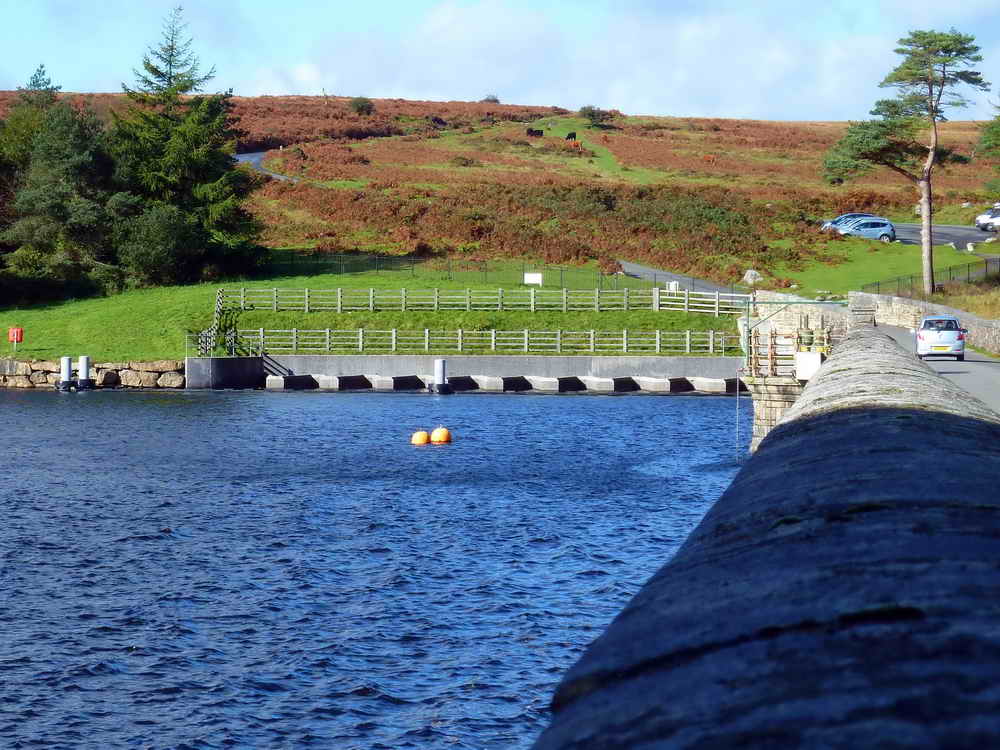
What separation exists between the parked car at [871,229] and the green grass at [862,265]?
81 centimetres

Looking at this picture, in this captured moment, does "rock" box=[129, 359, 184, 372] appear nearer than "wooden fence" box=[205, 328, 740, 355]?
Yes

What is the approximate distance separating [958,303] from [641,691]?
60901 millimetres

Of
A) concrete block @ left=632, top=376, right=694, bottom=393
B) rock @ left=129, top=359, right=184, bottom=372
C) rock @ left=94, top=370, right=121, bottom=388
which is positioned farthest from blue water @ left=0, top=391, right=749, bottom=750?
rock @ left=94, top=370, right=121, bottom=388

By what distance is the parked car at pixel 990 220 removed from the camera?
86812 mm

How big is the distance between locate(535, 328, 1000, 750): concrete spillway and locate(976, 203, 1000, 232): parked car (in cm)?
8955

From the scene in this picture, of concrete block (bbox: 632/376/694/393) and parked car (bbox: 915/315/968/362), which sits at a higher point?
parked car (bbox: 915/315/968/362)

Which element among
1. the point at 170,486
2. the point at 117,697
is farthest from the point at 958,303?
the point at 117,697

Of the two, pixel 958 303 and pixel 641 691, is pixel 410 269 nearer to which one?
pixel 958 303

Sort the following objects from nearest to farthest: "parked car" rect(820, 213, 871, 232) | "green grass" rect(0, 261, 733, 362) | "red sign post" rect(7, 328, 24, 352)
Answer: "red sign post" rect(7, 328, 24, 352), "green grass" rect(0, 261, 733, 362), "parked car" rect(820, 213, 871, 232)

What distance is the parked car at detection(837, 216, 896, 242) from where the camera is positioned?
84812mm

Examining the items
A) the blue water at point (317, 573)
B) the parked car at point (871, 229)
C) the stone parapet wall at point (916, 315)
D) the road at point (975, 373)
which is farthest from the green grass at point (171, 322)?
the parked car at point (871, 229)

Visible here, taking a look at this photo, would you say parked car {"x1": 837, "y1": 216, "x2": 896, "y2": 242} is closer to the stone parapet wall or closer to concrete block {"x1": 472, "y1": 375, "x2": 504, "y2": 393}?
the stone parapet wall

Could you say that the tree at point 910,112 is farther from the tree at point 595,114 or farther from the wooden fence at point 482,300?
the tree at point 595,114

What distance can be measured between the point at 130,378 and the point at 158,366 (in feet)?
4.76
